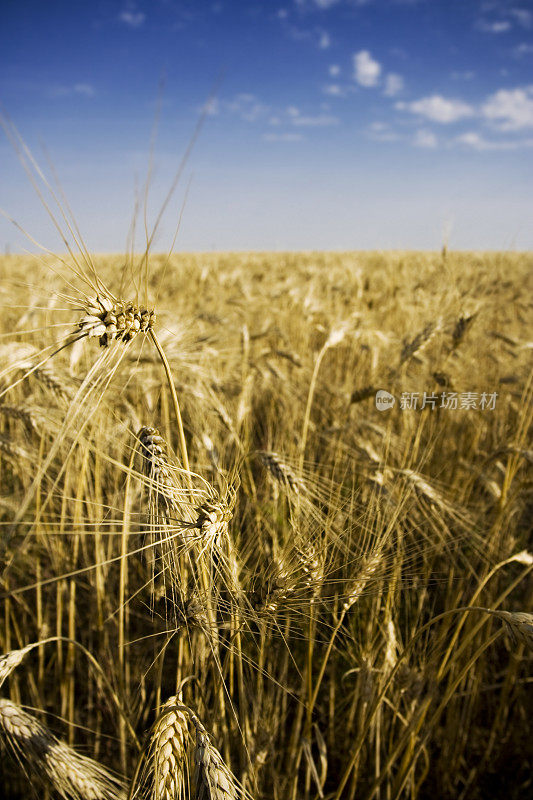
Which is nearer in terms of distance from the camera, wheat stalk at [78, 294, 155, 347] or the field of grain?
wheat stalk at [78, 294, 155, 347]

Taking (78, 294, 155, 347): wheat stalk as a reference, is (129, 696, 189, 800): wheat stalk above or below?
Answer: below

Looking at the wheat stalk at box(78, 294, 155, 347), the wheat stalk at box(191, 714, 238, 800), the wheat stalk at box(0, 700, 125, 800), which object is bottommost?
the wheat stalk at box(0, 700, 125, 800)

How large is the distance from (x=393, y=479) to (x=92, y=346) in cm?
140

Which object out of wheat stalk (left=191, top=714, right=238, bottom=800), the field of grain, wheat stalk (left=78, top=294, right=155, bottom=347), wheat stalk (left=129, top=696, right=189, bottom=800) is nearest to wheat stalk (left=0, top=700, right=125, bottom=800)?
the field of grain

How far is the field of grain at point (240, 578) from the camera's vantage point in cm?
77

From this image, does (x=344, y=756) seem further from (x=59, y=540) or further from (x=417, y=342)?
(x=417, y=342)

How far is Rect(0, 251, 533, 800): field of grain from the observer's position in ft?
2.54

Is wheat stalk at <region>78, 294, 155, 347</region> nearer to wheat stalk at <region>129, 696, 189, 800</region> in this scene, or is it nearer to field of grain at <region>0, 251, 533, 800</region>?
field of grain at <region>0, 251, 533, 800</region>

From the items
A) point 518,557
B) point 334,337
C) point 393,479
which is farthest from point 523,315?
point 518,557

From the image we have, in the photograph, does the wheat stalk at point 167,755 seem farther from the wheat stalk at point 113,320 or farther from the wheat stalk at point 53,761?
the wheat stalk at point 113,320

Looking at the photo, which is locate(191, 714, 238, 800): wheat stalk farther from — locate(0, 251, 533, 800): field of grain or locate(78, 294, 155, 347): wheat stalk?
locate(78, 294, 155, 347): wheat stalk

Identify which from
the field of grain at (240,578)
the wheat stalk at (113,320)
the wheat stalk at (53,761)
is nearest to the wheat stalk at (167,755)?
the field of grain at (240,578)

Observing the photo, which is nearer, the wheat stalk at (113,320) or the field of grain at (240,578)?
the wheat stalk at (113,320)

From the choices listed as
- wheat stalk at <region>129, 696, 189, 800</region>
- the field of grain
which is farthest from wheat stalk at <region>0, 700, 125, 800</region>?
wheat stalk at <region>129, 696, 189, 800</region>
